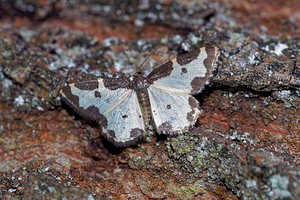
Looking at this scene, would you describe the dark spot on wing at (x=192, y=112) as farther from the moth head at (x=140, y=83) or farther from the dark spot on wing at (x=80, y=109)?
the dark spot on wing at (x=80, y=109)

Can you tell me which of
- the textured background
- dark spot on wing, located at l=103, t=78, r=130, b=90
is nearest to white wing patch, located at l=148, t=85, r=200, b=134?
the textured background

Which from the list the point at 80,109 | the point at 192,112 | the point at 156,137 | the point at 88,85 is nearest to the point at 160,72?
the point at 192,112

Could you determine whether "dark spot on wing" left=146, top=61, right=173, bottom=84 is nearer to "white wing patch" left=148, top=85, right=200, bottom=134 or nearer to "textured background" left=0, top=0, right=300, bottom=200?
"white wing patch" left=148, top=85, right=200, bottom=134

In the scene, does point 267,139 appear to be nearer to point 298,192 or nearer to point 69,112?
point 298,192

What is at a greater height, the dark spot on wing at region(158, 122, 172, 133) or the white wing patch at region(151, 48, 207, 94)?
the white wing patch at region(151, 48, 207, 94)

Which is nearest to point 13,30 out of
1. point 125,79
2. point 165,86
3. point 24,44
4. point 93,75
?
point 24,44

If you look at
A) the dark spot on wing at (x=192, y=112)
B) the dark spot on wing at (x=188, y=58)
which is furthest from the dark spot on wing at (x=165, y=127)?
the dark spot on wing at (x=188, y=58)
